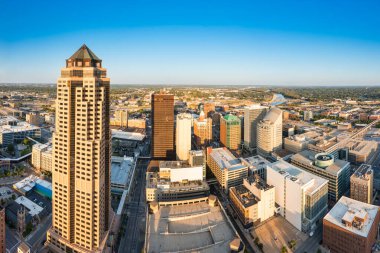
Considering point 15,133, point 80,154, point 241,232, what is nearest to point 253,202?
point 241,232

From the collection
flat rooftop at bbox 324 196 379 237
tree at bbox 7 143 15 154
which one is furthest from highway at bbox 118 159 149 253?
tree at bbox 7 143 15 154

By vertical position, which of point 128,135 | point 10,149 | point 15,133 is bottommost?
point 10,149

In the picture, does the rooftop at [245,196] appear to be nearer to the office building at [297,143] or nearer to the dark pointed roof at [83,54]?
the dark pointed roof at [83,54]

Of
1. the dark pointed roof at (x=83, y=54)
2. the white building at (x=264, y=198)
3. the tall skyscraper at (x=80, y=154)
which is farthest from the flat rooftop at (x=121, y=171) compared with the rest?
the dark pointed roof at (x=83, y=54)

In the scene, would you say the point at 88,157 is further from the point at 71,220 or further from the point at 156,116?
the point at 156,116

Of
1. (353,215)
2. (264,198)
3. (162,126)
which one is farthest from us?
(162,126)

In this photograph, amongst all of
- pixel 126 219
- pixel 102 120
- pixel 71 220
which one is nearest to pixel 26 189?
pixel 126 219

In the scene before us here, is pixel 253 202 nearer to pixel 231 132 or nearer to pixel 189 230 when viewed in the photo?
pixel 189 230
